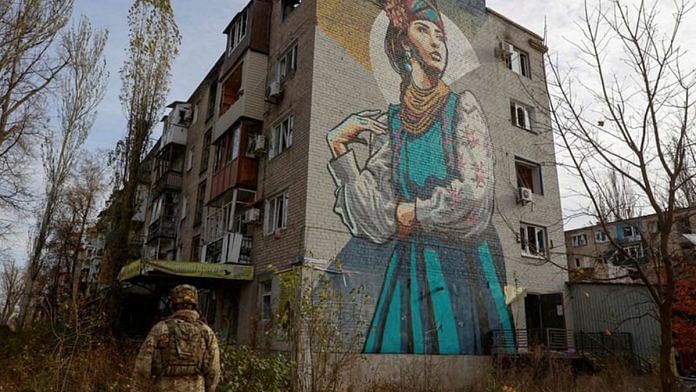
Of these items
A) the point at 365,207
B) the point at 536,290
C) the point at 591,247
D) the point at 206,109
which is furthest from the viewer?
the point at 591,247

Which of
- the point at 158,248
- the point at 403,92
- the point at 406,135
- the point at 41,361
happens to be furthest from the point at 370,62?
the point at 158,248

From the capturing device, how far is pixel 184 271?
13.0 m

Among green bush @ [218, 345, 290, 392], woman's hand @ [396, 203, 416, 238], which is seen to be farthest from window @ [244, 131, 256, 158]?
green bush @ [218, 345, 290, 392]

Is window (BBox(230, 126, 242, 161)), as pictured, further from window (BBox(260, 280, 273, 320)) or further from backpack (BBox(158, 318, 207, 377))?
backpack (BBox(158, 318, 207, 377))

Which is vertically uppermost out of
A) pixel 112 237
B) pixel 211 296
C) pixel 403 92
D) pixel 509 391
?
pixel 403 92

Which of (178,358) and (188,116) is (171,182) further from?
(178,358)

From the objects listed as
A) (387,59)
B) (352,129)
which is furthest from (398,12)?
(352,129)

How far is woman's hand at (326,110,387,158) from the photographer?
45.2ft

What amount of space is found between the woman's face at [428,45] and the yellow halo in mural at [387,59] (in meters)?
0.32

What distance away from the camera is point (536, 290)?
17.0 m

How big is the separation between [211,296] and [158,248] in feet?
26.6

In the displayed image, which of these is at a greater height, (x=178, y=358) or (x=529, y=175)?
(x=529, y=175)

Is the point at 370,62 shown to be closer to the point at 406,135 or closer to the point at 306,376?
the point at 406,135

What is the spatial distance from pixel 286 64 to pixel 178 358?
12622 millimetres
